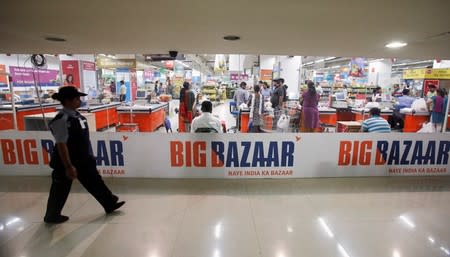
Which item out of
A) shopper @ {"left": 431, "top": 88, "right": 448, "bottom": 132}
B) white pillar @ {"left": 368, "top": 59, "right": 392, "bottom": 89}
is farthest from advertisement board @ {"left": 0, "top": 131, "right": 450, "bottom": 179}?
white pillar @ {"left": 368, "top": 59, "right": 392, "bottom": 89}

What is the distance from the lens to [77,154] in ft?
9.02

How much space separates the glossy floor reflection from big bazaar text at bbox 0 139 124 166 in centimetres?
31

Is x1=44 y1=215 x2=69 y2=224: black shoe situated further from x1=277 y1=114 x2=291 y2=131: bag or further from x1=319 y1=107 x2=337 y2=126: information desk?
x1=319 y1=107 x2=337 y2=126: information desk

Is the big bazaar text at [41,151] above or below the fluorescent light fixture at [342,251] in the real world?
above

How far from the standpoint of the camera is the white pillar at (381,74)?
632 inches

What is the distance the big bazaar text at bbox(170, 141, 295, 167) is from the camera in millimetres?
4129

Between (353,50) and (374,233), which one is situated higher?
(353,50)

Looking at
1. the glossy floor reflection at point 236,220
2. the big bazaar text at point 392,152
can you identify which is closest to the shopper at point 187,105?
the glossy floor reflection at point 236,220

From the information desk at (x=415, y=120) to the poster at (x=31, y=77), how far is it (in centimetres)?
1286

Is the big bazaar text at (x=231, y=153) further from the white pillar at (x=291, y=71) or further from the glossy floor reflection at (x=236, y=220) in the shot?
the white pillar at (x=291, y=71)

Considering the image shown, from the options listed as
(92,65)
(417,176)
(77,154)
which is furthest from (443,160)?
(92,65)

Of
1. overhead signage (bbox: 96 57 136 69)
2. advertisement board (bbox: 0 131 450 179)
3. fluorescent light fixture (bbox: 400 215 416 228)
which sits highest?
overhead signage (bbox: 96 57 136 69)

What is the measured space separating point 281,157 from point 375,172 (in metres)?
1.63

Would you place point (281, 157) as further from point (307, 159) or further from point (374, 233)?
point (374, 233)
